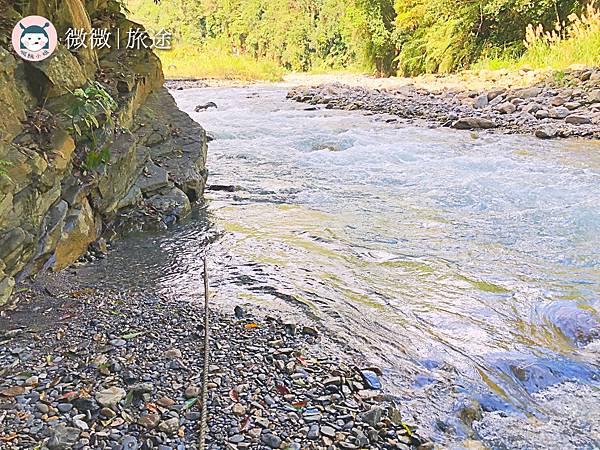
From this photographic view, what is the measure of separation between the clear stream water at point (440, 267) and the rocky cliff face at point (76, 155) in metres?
0.40

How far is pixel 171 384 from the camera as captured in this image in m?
2.54

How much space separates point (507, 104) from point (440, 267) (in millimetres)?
8173

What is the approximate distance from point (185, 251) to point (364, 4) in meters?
23.2

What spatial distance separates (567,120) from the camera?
32.5 ft

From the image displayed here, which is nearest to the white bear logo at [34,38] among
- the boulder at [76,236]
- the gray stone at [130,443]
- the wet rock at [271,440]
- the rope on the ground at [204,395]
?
the boulder at [76,236]

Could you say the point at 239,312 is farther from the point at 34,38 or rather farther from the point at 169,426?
the point at 34,38

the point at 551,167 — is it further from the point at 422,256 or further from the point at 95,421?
the point at 95,421

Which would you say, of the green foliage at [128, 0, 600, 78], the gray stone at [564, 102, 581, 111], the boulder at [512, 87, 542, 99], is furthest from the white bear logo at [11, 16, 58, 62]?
the boulder at [512, 87, 542, 99]

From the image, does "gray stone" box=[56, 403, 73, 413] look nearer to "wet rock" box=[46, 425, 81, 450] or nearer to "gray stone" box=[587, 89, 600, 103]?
"wet rock" box=[46, 425, 81, 450]

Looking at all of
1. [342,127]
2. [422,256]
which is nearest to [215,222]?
[422,256]

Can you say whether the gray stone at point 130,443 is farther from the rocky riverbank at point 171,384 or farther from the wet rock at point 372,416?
the wet rock at point 372,416

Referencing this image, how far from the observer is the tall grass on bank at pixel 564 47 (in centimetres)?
1289

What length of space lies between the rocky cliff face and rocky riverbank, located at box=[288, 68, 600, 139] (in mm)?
6462

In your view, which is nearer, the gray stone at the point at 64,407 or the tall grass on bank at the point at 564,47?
the gray stone at the point at 64,407
